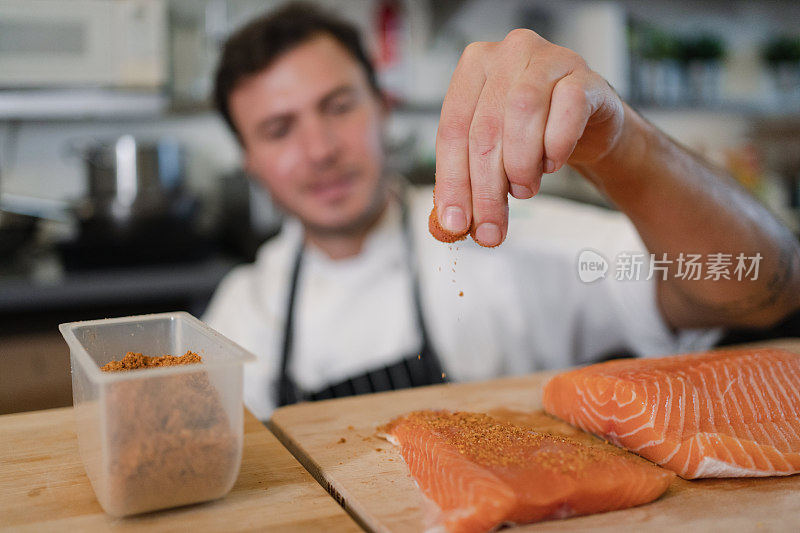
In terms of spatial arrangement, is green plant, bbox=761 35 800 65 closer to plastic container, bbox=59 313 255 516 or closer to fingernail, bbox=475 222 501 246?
fingernail, bbox=475 222 501 246

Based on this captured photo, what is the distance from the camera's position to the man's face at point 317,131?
1.66m

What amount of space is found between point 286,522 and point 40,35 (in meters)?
2.22

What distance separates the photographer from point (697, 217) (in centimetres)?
107

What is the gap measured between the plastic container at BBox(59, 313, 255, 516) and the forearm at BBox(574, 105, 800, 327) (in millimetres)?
640

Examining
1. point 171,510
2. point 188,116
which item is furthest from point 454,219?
point 188,116

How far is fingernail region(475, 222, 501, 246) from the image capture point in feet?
2.52

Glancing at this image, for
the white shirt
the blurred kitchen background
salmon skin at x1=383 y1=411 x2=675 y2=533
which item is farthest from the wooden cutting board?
the blurred kitchen background

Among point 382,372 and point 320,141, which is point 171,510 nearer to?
point 382,372

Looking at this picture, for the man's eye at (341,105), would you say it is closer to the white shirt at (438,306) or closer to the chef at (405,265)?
the chef at (405,265)

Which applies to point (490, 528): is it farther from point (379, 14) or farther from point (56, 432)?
point (379, 14)

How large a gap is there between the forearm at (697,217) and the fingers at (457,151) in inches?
10.6

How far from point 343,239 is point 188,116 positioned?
1351mm

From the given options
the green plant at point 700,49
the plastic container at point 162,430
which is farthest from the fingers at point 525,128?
the green plant at point 700,49

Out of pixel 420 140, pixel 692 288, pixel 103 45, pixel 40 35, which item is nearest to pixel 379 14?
pixel 420 140
